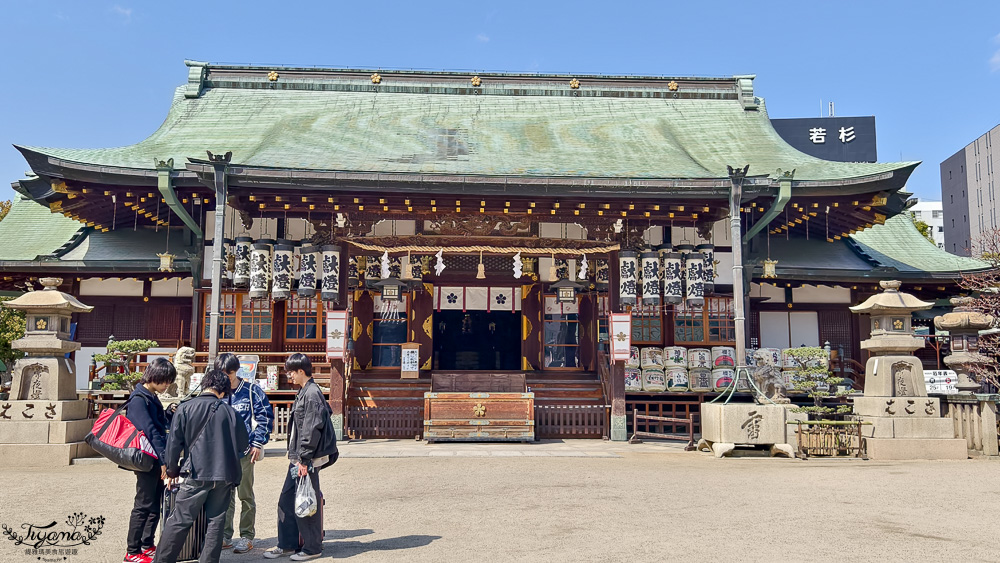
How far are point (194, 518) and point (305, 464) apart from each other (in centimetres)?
91

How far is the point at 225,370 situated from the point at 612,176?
1009 centimetres

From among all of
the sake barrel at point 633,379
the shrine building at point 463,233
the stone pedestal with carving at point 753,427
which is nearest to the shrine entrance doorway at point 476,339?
the shrine building at point 463,233

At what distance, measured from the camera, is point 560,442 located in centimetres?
1488

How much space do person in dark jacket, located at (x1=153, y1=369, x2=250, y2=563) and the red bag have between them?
0.95 feet

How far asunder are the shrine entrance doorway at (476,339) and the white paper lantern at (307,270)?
6.45 metres

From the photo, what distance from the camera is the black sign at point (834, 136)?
34938 millimetres

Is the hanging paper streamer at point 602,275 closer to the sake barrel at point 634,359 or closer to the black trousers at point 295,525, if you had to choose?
the sake barrel at point 634,359

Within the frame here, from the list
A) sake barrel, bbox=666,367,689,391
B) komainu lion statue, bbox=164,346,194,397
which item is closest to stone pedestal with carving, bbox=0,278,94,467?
komainu lion statue, bbox=164,346,194,397

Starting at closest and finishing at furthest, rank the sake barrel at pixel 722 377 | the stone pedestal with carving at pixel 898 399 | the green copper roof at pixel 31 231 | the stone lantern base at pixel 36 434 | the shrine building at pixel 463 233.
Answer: the stone lantern base at pixel 36 434 → the stone pedestal with carving at pixel 898 399 → the shrine building at pixel 463 233 → the sake barrel at pixel 722 377 → the green copper roof at pixel 31 231

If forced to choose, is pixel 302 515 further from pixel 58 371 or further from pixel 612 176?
pixel 612 176

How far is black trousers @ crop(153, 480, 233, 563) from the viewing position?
16.8 feet

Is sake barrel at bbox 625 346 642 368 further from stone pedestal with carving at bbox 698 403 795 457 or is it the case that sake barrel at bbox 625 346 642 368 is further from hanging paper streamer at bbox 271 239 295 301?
hanging paper streamer at bbox 271 239 295 301

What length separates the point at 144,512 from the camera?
552cm

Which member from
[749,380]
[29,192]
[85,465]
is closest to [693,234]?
[749,380]
